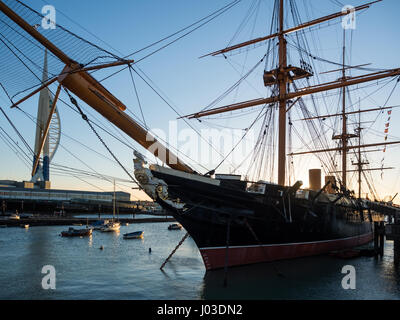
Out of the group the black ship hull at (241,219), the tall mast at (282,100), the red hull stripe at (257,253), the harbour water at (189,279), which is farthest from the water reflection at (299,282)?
the tall mast at (282,100)

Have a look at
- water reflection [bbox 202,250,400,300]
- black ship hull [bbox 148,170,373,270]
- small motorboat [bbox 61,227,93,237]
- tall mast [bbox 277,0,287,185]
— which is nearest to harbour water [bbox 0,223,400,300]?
water reflection [bbox 202,250,400,300]

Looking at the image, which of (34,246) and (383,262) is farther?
(34,246)

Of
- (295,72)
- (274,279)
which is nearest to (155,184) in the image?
(274,279)

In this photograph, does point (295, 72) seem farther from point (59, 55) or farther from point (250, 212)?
point (59, 55)

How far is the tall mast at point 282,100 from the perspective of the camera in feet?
83.4

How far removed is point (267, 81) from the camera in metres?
30.0

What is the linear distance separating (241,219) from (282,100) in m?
12.6

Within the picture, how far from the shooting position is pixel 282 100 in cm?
2691

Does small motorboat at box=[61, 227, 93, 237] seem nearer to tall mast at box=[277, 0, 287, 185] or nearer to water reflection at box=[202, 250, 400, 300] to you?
water reflection at box=[202, 250, 400, 300]

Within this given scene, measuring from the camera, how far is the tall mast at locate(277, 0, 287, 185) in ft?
83.4

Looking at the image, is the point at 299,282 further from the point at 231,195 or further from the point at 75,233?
the point at 75,233

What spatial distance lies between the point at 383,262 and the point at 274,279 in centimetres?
1349

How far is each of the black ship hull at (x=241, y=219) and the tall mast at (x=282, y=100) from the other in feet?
12.2
